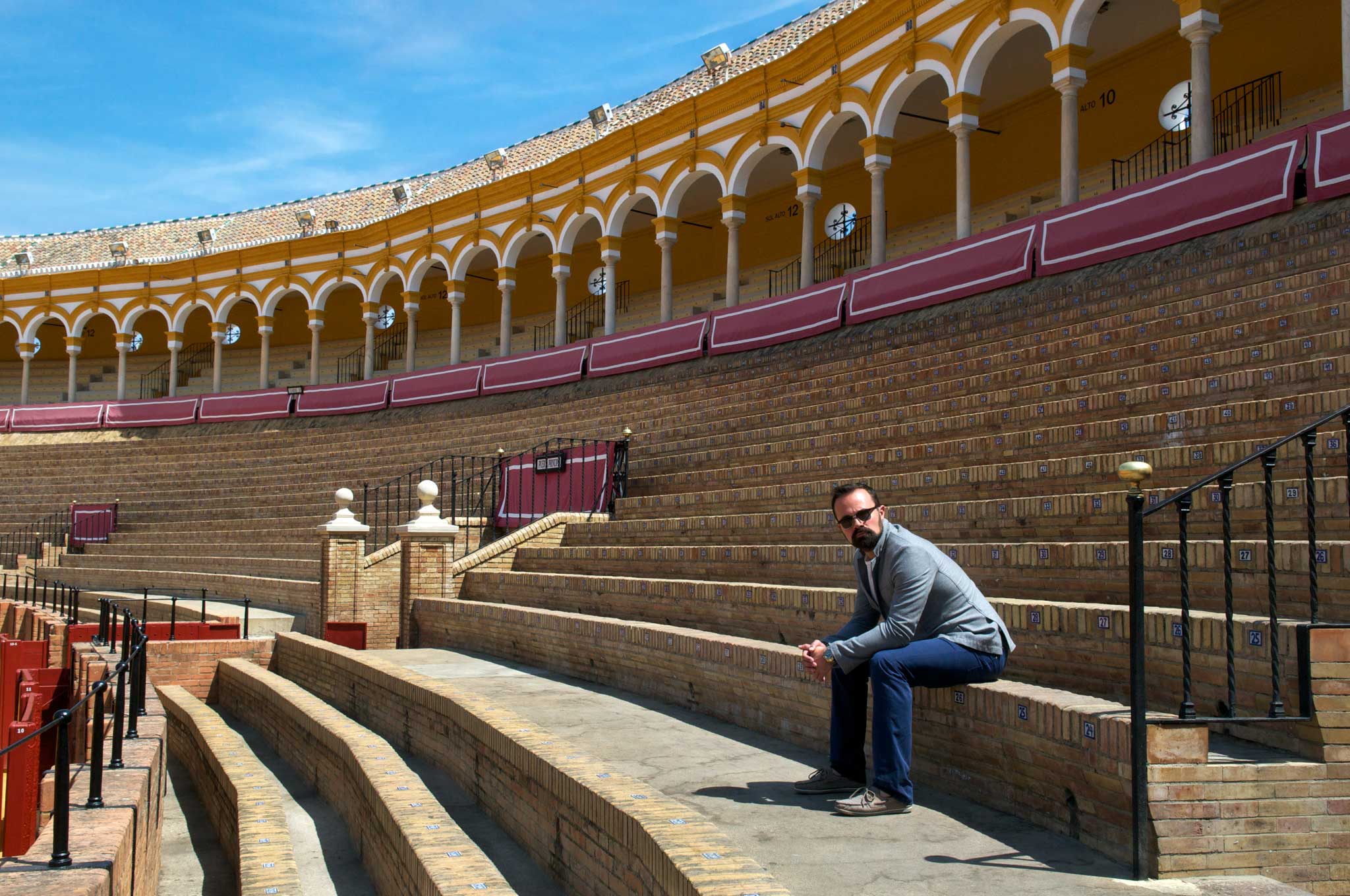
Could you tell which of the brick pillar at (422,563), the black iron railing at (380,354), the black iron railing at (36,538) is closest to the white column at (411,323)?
the black iron railing at (380,354)

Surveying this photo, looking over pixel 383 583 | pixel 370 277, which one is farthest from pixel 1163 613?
pixel 370 277

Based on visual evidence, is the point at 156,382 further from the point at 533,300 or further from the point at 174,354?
the point at 533,300

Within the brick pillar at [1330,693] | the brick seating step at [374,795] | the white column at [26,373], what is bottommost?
the brick seating step at [374,795]

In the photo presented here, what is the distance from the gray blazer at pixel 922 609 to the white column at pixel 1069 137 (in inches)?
512

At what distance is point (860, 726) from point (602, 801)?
1216 millimetres

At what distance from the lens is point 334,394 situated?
2908cm

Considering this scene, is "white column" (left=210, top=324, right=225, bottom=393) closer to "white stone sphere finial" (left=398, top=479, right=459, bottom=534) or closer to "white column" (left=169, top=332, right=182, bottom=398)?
"white column" (left=169, top=332, right=182, bottom=398)

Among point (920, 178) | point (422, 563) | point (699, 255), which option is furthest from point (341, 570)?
point (699, 255)

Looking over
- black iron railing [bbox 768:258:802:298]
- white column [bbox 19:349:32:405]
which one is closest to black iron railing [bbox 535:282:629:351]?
black iron railing [bbox 768:258:802:298]

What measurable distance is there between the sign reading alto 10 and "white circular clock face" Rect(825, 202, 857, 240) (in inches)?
478

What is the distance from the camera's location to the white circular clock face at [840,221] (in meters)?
25.4

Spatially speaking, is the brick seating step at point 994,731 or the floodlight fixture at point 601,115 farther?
the floodlight fixture at point 601,115

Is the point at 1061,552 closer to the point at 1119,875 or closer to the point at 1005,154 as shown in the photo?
the point at 1119,875

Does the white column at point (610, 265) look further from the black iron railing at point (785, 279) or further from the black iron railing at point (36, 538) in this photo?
the black iron railing at point (36, 538)
